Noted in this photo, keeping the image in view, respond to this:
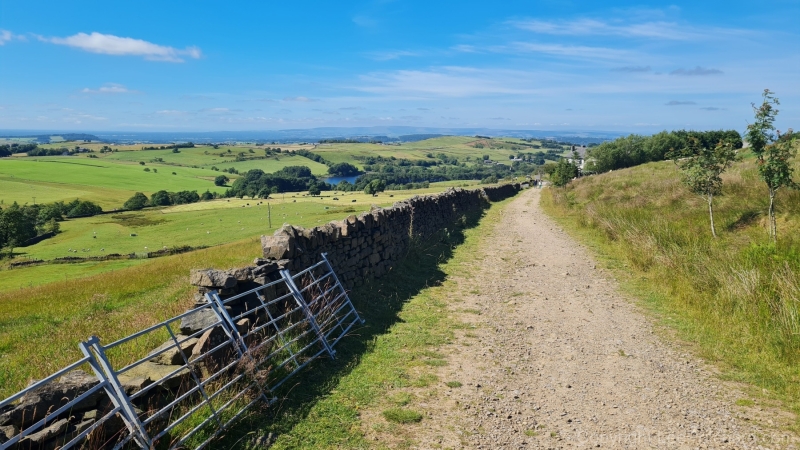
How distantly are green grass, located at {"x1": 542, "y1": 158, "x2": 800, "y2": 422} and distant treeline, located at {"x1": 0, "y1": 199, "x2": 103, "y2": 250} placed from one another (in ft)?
220

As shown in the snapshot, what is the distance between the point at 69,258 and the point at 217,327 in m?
42.8

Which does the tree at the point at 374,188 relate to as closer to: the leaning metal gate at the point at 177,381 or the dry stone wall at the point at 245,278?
the dry stone wall at the point at 245,278

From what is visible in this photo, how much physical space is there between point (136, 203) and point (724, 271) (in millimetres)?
99479

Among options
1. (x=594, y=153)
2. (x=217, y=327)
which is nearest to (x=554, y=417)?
(x=217, y=327)

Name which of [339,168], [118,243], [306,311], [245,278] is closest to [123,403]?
[245,278]

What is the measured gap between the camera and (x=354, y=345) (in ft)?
23.9

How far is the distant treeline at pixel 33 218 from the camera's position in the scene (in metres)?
56.7

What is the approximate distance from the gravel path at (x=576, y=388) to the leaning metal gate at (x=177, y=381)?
1.99 m

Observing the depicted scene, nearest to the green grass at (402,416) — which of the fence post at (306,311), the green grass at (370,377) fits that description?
the green grass at (370,377)

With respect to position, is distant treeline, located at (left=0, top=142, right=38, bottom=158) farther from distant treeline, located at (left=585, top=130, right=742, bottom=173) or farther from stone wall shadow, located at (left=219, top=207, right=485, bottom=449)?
stone wall shadow, located at (left=219, top=207, right=485, bottom=449)

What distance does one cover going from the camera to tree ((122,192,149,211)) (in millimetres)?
88688

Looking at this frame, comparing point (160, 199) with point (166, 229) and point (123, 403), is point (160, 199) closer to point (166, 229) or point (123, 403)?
point (166, 229)

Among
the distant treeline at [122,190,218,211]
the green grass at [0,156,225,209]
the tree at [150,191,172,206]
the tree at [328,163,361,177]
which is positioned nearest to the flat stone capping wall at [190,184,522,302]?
the distant treeline at [122,190,218,211]

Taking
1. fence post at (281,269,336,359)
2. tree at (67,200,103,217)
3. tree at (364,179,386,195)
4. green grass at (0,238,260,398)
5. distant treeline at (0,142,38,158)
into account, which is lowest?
tree at (67,200,103,217)
